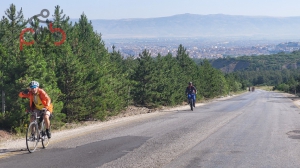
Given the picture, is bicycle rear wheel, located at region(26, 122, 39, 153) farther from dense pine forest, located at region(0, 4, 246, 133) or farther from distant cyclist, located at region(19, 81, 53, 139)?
dense pine forest, located at region(0, 4, 246, 133)

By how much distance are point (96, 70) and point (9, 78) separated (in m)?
5.30

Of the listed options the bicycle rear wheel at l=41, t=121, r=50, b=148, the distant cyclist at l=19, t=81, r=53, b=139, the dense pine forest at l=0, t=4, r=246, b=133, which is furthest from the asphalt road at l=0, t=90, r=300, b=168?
the dense pine forest at l=0, t=4, r=246, b=133

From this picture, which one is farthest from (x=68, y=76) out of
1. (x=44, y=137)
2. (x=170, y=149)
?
(x=170, y=149)

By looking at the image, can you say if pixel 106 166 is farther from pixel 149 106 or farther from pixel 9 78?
pixel 149 106

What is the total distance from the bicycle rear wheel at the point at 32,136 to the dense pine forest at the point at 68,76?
11.8 feet

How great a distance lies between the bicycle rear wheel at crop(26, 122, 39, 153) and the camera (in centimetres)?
974

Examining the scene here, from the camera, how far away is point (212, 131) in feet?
46.2

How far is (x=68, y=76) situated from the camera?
17.4 m

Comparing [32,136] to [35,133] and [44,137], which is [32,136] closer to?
[35,133]

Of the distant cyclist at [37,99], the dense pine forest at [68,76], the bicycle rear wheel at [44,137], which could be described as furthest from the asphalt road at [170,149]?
the dense pine forest at [68,76]

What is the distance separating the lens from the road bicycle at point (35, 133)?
9781mm

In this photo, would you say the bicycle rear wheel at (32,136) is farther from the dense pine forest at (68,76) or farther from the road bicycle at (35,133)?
the dense pine forest at (68,76)

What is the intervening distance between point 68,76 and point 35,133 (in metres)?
7.60

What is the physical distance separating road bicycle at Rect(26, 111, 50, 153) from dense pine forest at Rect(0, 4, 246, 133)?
10.9 feet
